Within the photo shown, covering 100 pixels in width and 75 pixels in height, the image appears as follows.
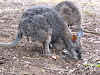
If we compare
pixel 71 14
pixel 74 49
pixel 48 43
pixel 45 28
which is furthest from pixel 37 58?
pixel 71 14

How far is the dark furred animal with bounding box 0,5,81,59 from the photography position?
501 centimetres

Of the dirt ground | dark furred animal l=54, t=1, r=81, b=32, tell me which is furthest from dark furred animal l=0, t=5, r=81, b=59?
dark furred animal l=54, t=1, r=81, b=32

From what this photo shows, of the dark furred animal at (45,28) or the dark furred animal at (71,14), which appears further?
the dark furred animal at (71,14)

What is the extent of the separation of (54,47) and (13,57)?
1068 mm

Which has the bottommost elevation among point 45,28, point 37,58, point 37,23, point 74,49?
point 37,58

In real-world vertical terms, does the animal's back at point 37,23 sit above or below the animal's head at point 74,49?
above

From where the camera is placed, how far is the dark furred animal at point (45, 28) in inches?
197

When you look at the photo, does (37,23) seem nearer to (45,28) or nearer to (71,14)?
(45,28)

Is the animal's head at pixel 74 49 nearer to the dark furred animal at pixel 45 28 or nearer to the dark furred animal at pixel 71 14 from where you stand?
the dark furred animal at pixel 45 28

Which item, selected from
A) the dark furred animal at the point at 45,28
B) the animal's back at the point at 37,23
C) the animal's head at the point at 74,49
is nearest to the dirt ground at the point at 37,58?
the animal's head at the point at 74,49

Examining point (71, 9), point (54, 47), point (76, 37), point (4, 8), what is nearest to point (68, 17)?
point (71, 9)

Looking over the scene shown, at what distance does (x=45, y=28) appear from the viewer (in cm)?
504

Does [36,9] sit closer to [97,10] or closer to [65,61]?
[65,61]

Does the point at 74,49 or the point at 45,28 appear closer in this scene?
the point at 74,49
